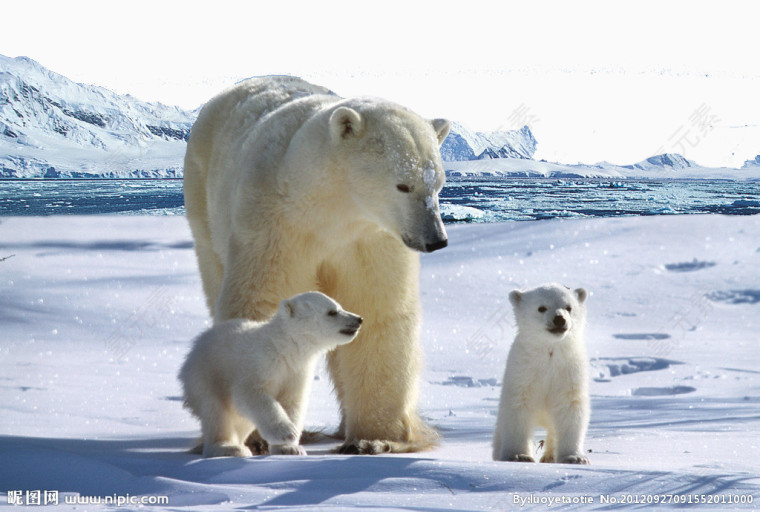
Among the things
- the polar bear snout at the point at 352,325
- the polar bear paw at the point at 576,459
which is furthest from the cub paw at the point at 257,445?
the polar bear paw at the point at 576,459

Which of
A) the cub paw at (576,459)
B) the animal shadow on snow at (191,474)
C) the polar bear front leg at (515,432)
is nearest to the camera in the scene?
the animal shadow on snow at (191,474)

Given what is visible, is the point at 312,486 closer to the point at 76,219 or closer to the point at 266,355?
the point at 266,355

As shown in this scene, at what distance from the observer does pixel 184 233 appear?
32.1 feet

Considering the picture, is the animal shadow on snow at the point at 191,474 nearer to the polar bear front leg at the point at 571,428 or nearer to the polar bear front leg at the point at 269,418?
the polar bear front leg at the point at 269,418

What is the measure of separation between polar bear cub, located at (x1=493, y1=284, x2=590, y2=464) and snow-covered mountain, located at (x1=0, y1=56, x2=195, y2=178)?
19.0 feet

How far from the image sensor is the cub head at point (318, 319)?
307 centimetres

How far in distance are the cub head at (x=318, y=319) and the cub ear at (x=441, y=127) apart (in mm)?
873

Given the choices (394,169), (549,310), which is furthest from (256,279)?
(549,310)

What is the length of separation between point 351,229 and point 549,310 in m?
0.82

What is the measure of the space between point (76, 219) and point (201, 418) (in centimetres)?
787

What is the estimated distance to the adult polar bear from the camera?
3.14m

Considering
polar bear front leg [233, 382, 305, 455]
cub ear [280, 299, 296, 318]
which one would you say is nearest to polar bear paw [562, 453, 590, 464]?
polar bear front leg [233, 382, 305, 455]

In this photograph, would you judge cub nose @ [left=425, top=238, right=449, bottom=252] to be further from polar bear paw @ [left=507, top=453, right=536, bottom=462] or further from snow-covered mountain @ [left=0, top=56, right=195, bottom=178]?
snow-covered mountain @ [left=0, top=56, right=195, bottom=178]

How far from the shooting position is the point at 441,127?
139 inches
